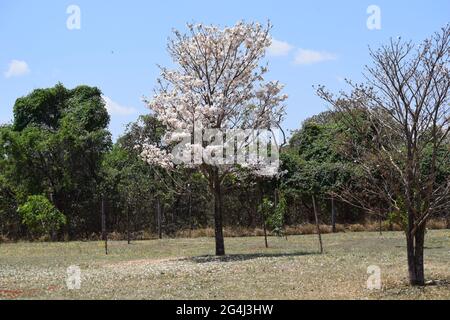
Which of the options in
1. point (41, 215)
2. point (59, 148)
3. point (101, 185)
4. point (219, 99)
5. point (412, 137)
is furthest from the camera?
point (101, 185)

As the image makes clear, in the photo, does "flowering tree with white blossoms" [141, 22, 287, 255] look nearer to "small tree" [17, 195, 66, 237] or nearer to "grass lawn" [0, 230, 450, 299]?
"grass lawn" [0, 230, 450, 299]

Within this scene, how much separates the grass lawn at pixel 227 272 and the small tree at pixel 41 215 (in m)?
7.00

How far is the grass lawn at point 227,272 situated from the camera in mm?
13461

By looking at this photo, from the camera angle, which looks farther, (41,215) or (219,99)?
(41,215)

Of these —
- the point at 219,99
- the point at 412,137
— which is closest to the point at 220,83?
the point at 219,99

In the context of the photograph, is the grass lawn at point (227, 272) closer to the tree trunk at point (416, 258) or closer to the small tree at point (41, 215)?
the tree trunk at point (416, 258)

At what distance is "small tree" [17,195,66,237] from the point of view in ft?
113

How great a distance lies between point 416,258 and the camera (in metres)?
13.6

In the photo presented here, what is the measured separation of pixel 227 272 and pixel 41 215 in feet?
64.6

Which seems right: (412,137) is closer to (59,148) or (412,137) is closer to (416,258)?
(416,258)

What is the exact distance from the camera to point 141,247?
28328 millimetres

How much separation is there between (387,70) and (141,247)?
683 inches

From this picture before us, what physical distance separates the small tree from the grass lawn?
23.0 feet

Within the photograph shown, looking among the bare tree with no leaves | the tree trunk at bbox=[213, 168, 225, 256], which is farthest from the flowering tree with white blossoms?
the bare tree with no leaves
